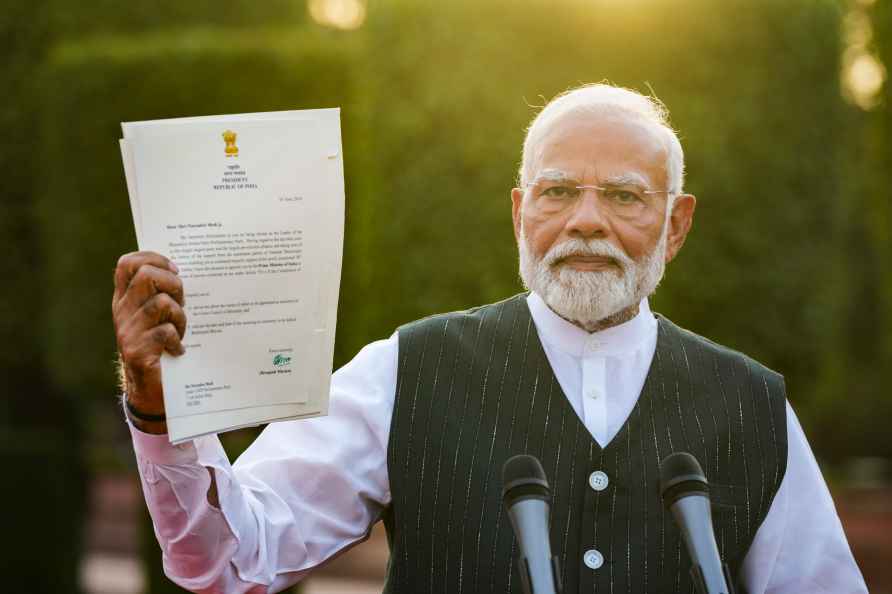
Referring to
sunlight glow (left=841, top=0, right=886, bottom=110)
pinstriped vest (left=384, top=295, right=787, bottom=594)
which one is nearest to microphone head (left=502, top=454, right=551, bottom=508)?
pinstriped vest (left=384, top=295, right=787, bottom=594)

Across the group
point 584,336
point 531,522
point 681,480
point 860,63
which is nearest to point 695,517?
point 681,480

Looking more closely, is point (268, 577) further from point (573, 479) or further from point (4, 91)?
point (4, 91)

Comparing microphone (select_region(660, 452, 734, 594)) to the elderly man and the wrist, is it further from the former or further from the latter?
the wrist

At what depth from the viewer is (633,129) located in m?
3.25

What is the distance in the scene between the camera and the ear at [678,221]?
3457 mm

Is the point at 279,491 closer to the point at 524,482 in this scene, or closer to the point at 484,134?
the point at 524,482

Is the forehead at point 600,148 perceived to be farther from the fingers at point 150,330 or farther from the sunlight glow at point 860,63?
the sunlight glow at point 860,63

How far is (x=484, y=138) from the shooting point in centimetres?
1099

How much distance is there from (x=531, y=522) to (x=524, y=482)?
0.34 ft

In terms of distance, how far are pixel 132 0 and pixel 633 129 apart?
11336 millimetres

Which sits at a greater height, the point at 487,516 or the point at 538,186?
the point at 538,186

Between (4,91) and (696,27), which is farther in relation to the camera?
(4,91)

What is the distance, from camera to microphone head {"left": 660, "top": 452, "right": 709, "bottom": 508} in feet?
7.88

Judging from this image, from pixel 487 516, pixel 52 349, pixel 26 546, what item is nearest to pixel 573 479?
pixel 487 516
